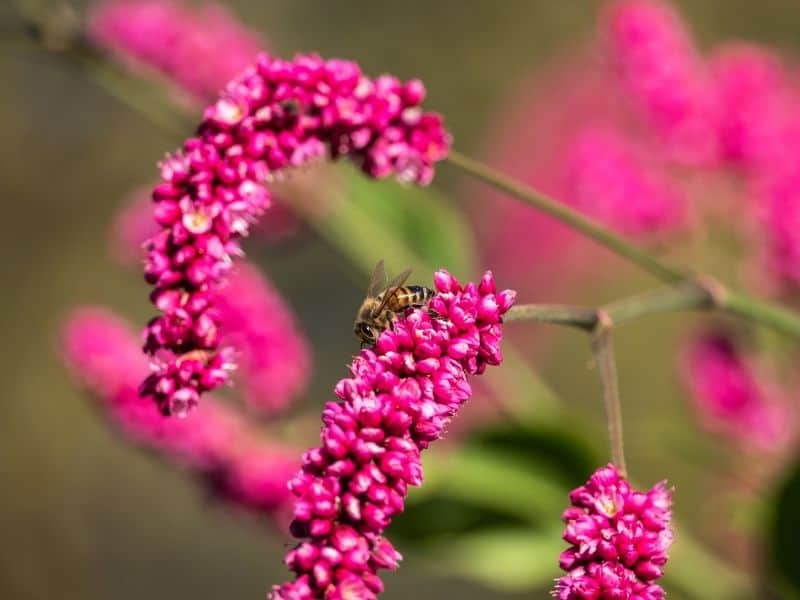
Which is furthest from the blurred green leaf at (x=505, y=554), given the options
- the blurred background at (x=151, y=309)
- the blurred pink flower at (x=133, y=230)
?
the blurred background at (x=151, y=309)

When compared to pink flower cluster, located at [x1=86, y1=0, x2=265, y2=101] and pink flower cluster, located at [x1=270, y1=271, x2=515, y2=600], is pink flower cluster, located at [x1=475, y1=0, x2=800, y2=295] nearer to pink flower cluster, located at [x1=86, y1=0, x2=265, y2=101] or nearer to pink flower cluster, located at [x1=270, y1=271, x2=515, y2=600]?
pink flower cluster, located at [x1=86, y1=0, x2=265, y2=101]

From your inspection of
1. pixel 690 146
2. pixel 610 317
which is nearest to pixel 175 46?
pixel 690 146

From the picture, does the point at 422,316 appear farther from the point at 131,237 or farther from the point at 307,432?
the point at 131,237

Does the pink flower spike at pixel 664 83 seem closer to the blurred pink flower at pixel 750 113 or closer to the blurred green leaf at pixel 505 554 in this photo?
the blurred pink flower at pixel 750 113

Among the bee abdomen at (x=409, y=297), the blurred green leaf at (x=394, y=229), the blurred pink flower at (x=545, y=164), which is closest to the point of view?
the bee abdomen at (x=409, y=297)

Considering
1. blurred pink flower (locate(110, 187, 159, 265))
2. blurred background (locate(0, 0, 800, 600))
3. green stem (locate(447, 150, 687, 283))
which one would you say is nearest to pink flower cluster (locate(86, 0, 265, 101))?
blurred pink flower (locate(110, 187, 159, 265))

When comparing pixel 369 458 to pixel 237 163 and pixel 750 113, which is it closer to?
pixel 237 163

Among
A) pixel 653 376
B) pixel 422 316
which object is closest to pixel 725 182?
pixel 422 316
